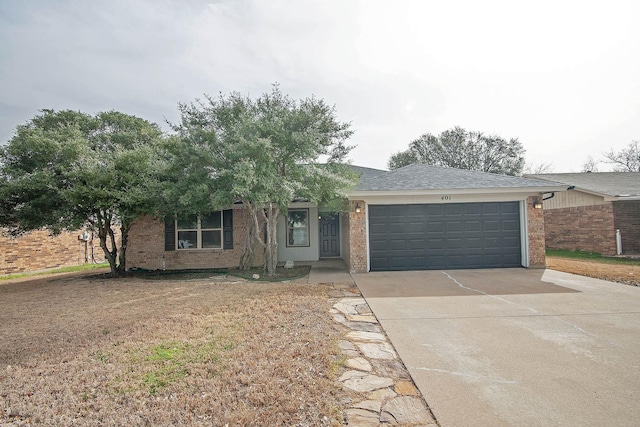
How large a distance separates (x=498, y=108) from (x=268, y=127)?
858 centimetres

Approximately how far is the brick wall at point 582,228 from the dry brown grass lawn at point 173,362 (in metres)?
13.0

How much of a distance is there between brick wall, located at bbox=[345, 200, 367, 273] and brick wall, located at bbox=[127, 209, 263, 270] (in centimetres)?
379

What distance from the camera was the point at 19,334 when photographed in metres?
4.41

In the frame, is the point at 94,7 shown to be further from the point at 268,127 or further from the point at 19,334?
the point at 19,334

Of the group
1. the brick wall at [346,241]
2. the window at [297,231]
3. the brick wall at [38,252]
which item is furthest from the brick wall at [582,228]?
the brick wall at [38,252]

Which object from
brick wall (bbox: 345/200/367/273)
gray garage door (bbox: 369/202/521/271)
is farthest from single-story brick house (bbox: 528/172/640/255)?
brick wall (bbox: 345/200/367/273)

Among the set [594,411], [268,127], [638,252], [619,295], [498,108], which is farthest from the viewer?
[638,252]

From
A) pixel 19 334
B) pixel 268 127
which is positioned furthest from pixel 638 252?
pixel 19 334

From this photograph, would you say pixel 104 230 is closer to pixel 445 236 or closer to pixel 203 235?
pixel 203 235

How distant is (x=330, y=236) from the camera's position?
1353cm

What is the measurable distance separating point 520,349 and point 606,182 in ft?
52.1

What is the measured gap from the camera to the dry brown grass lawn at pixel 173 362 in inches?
94.7

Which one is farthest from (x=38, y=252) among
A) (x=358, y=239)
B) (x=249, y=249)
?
(x=358, y=239)

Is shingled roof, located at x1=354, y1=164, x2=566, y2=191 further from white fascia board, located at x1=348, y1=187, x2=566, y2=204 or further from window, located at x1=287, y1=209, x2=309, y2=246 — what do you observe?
window, located at x1=287, y1=209, x2=309, y2=246
